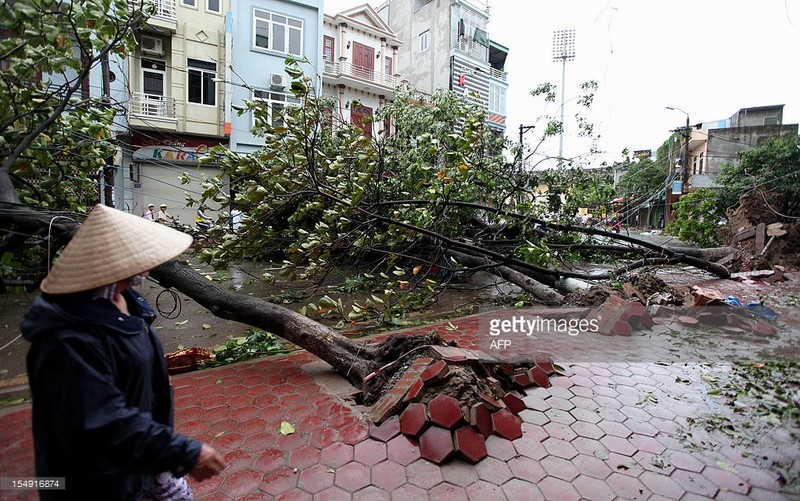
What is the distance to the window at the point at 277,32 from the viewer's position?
18.0 metres

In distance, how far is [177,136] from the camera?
16906 mm

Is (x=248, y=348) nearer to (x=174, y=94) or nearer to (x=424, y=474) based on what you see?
(x=424, y=474)

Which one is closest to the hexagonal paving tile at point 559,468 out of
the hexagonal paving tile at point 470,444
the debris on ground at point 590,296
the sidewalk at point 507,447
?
the sidewalk at point 507,447

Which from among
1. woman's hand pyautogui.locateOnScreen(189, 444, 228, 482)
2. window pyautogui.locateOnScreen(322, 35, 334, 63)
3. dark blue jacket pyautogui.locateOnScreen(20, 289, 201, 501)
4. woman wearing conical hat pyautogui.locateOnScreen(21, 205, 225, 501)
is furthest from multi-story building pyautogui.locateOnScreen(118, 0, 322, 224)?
woman's hand pyautogui.locateOnScreen(189, 444, 228, 482)

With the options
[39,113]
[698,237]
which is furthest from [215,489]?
[698,237]

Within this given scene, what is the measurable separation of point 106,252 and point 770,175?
60.8ft

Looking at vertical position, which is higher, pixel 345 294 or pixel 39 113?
pixel 39 113

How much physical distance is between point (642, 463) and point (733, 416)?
3.64ft

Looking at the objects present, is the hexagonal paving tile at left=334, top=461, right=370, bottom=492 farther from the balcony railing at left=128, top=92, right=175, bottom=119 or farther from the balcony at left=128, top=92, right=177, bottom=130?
the balcony railing at left=128, top=92, right=175, bottom=119

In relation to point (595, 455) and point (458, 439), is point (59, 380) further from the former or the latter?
point (595, 455)

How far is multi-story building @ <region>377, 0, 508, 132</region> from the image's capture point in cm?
2458

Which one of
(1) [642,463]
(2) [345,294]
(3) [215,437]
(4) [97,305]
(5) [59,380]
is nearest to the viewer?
(5) [59,380]

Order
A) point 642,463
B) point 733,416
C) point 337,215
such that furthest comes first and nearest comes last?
point 337,215 < point 733,416 < point 642,463

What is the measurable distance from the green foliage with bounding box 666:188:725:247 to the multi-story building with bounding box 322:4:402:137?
13.5 metres
